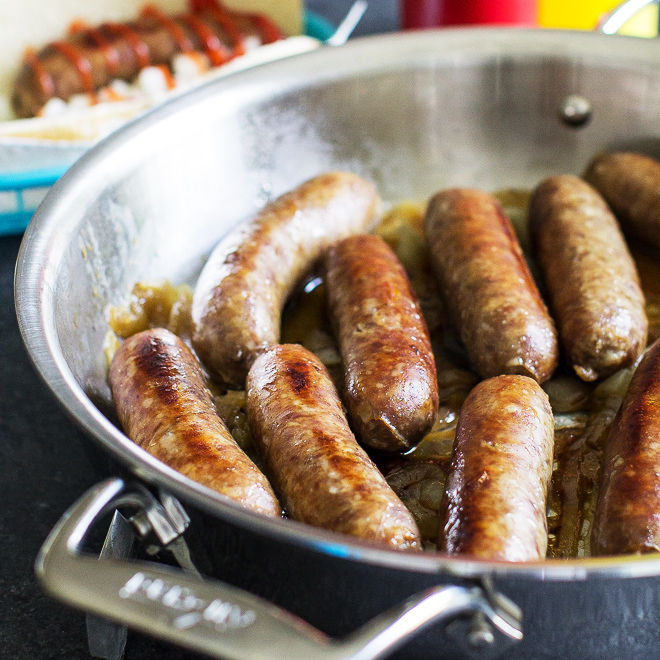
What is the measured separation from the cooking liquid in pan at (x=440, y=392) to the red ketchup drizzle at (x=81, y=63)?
139 centimetres

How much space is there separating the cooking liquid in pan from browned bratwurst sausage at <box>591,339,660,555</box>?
0.11 m

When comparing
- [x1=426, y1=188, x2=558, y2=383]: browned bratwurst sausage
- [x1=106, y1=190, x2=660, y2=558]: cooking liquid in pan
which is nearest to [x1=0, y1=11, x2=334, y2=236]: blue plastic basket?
[x1=106, y1=190, x2=660, y2=558]: cooking liquid in pan

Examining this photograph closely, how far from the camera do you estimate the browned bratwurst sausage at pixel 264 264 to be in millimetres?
1927

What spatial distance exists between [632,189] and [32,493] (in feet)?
5.62

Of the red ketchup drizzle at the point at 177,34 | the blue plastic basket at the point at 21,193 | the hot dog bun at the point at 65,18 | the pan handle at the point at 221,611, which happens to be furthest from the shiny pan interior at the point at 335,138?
the red ketchup drizzle at the point at 177,34

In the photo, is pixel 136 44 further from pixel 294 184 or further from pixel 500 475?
pixel 500 475

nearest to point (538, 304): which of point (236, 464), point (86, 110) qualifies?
point (236, 464)

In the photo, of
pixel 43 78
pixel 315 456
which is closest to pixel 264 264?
pixel 315 456

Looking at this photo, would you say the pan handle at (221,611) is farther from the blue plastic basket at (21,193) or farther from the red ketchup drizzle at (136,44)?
the red ketchup drizzle at (136,44)

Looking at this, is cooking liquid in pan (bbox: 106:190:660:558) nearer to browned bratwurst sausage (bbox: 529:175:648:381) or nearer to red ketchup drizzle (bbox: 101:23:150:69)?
browned bratwurst sausage (bbox: 529:175:648:381)

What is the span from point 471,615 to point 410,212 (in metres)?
1.65

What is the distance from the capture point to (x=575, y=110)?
8.63 feet

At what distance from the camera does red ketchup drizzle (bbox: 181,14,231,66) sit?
3.49 m

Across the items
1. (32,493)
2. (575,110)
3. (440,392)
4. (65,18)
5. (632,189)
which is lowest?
(32,493)
